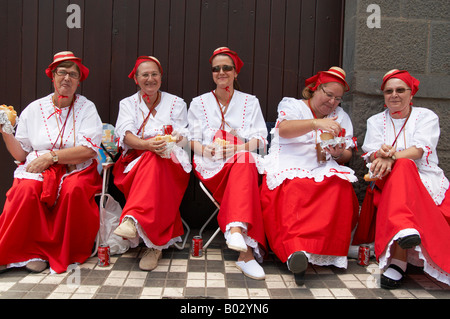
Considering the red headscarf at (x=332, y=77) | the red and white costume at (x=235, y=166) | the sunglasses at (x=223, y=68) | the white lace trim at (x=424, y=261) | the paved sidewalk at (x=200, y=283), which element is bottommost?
the paved sidewalk at (x=200, y=283)

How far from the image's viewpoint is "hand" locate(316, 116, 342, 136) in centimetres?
313

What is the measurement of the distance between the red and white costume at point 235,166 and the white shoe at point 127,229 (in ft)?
2.37

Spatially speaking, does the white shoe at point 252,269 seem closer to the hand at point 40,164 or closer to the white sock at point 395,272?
the white sock at point 395,272

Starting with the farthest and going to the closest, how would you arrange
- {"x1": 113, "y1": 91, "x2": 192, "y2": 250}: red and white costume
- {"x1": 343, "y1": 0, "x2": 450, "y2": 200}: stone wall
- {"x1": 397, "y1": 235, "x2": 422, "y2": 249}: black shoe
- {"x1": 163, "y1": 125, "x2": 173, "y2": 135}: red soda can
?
{"x1": 343, "y1": 0, "x2": 450, "y2": 200}: stone wall
{"x1": 163, "y1": 125, "x2": 173, "y2": 135}: red soda can
{"x1": 113, "y1": 91, "x2": 192, "y2": 250}: red and white costume
{"x1": 397, "y1": 235, "x2": 422, "y2": 249}: black shoe

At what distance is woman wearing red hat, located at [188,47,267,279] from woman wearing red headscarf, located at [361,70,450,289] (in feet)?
3.14

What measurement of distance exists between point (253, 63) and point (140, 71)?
4.26 ft

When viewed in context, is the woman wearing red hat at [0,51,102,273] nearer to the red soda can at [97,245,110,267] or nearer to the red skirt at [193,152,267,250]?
the red soda can at [97,245,110,267]

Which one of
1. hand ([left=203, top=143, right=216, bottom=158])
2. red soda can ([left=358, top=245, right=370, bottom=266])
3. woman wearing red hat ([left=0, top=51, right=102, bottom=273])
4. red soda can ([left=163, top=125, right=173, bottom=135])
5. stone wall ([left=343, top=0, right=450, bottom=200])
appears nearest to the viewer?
woman wearing red hat ([left=0, top=51, right=102, bottom=273])

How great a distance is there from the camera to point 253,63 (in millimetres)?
4215

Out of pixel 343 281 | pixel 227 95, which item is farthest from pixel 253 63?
pixel 343 281

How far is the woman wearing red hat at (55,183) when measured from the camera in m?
2.96

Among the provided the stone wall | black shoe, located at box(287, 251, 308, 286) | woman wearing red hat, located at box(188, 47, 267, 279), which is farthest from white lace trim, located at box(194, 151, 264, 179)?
the stone wall

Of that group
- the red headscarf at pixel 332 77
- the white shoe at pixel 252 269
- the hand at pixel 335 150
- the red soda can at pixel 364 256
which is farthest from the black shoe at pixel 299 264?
the red headscarf at pixel 332 77

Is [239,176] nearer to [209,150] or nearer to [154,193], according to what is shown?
[209,150]
